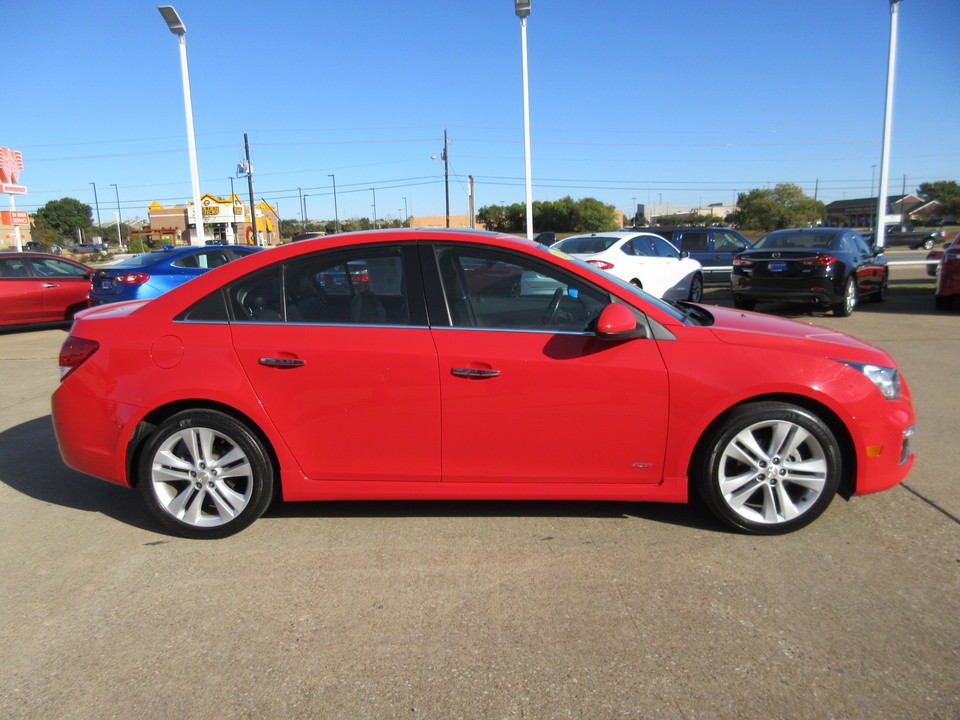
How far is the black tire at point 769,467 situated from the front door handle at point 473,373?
115 centimetres

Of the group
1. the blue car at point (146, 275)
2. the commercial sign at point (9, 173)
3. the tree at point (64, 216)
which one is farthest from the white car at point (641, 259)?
the tree at point (64, 216)

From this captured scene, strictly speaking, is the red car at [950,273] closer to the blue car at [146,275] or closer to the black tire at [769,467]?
the black tire at [769,467]

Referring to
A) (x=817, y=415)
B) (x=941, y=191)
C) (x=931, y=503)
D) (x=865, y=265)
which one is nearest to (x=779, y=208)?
(x=941, y=191)

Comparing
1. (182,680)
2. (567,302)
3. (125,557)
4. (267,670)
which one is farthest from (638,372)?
(125,557)

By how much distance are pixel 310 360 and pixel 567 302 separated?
4.46 feet

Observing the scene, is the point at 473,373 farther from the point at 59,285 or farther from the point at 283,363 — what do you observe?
the point at 59,285

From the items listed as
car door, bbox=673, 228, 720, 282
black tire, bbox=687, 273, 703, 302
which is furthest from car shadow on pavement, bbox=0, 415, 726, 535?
car door, bbox=673, 228, 720, 282

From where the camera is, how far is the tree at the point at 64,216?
107 meters

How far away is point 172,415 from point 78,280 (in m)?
10.8

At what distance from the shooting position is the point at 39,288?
1235 cm

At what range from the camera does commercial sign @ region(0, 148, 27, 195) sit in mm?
24359

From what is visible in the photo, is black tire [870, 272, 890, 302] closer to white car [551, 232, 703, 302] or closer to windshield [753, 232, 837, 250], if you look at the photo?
windshield [753, 232, 837, 250]

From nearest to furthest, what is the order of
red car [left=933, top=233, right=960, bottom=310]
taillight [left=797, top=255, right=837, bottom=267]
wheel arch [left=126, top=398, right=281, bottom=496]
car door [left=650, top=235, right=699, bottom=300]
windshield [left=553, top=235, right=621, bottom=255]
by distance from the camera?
wheel arch [left=126, top=398, right=281, bottom=496] < taillight [left=797, top=255, right=837, bottom=267] < red car [left=933, top=233, right=960, bottom=310] < windshield [left=553, top=235, right=621, bottom=255] < car door [left=650, top=235, right=699, bottom=300]

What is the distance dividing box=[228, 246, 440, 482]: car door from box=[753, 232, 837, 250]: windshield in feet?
33.3
